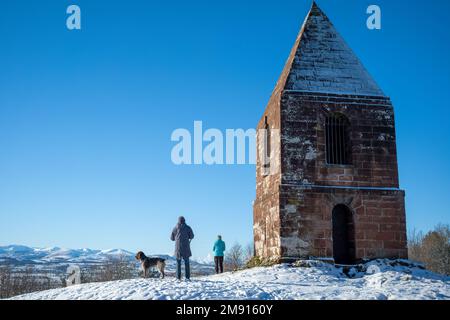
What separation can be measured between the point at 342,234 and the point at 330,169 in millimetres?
2041

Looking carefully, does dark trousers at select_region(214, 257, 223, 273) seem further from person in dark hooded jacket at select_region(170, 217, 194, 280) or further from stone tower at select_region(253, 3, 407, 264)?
person in dark hooded jacket at select_region(170, 217, 194, 280)

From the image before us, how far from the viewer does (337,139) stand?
15312 millimetres

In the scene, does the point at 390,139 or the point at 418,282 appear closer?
the point at 418,282

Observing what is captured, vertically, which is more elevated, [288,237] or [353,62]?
[353,62]

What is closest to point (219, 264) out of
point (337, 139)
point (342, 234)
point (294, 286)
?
point (342, 234)

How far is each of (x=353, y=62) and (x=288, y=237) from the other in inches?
263

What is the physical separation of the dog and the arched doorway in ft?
17.9

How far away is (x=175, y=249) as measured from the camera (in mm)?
13133

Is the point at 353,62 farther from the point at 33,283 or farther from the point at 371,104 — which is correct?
the point at 33,283

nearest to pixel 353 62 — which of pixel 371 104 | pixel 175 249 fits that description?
pixel 371 104

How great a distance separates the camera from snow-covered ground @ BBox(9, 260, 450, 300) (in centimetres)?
923

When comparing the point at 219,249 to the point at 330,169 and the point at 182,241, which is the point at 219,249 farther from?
the point at 330,169

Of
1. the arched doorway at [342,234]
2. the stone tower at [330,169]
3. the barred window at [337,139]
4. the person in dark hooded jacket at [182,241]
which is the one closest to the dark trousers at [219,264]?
the stone tower at [330,169]
